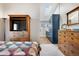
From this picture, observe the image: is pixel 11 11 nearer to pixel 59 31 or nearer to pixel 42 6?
pixel 42 6

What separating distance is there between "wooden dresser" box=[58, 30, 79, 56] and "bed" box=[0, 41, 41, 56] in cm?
42

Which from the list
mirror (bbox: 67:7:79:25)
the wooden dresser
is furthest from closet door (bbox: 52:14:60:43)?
mirror (bbox: 67:7:79:25)

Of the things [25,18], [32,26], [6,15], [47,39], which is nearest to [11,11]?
[6,15]

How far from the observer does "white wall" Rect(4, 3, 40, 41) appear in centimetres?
187

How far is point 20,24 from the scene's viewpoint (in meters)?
2.01

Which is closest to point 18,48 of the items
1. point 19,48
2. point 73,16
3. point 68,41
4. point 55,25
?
point 19,48

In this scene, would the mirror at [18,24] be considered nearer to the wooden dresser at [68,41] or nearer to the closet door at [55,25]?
the closet door at [55,25]

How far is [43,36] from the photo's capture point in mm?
2061

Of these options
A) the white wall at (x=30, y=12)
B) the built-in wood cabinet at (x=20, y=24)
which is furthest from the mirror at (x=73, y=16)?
the built-in wood cabinet at (x=20, y=24)

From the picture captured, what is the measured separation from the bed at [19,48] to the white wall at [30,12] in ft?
0.37

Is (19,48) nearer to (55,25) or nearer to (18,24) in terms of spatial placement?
(18,24)

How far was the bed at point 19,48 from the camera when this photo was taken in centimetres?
164

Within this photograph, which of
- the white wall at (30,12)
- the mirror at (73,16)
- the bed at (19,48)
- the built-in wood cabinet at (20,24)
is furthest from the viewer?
the mirror at (73,16)

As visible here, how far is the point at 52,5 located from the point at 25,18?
1.60 feet
